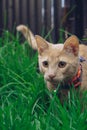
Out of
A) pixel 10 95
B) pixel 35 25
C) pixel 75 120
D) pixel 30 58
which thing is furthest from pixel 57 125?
pixel 35 25

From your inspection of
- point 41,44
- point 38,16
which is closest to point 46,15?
point 38,16

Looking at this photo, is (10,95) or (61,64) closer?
(61,64)

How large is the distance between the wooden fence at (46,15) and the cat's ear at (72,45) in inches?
78.9

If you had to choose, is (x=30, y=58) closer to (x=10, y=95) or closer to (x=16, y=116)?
(x=10, y=95)

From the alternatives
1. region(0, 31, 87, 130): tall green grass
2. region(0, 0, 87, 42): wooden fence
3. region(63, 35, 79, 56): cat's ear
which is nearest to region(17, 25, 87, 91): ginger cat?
region(63, 35, 79, 56): cat's ear

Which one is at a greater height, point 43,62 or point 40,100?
point 43,62

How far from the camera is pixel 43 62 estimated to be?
5.25 metres

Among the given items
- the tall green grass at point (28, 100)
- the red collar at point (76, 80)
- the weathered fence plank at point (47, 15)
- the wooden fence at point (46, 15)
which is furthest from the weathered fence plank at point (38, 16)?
the red collar at point (76, 80)

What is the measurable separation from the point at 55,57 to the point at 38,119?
2.01 feet

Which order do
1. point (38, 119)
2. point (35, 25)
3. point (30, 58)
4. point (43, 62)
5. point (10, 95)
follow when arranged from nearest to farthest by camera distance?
point (38, 119), point (43, 62), point (10, 95), point (30, 58), point (35, 25)

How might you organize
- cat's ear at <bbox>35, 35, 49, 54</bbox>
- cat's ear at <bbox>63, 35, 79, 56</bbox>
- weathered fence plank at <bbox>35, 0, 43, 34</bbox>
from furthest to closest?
weathered fence plank at <bbox>35, 0, 43, 34</bbox>, cat's ear at <bbox>35, 35, 49, 54</bbox>, cat's ear at <bbox>63, 35, 79, 56</bbox>

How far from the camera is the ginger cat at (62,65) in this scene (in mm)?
5117

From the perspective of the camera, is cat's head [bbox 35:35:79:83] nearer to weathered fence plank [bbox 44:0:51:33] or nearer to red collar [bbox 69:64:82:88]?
red collar [bbox 69:64:82:88]

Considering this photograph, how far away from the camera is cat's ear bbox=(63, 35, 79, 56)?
5.21 meters
